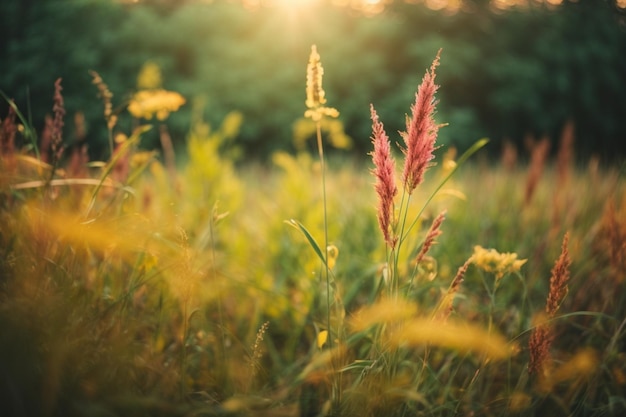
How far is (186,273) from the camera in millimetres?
894

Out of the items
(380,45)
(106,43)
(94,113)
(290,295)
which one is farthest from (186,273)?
(380,45)

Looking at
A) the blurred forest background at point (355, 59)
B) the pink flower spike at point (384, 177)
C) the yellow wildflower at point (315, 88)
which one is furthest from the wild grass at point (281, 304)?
the blurred forest background at point (355, 59)

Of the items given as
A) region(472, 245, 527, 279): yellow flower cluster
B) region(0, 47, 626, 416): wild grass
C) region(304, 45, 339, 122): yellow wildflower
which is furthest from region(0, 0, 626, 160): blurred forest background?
region(304, 45, 339, 122): yellow wildflower

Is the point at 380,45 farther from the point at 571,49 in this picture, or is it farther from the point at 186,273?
the point at 186,273

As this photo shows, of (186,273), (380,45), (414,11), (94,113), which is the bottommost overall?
(94,113)

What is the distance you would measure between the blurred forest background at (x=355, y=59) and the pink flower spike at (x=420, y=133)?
337 inches

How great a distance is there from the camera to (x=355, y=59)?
10.5m

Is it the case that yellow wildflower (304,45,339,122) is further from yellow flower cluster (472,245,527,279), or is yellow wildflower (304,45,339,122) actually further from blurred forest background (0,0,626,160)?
blurred forest background (0,0,626,160)

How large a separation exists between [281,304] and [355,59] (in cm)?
973

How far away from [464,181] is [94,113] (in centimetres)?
696

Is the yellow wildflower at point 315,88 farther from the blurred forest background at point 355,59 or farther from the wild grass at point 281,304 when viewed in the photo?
the blurred forest background at point 355,59

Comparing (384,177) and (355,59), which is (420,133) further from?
(355,59)

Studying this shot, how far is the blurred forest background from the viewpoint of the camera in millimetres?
9008

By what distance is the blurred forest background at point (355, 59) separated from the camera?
901cm
